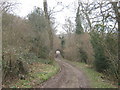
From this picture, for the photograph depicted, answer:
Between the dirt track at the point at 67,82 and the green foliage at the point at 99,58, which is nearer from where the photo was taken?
the dirt track at the point at 67,82

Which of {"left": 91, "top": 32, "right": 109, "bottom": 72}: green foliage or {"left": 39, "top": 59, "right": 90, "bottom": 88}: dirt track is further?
{"left": 91, "top": 32, "right": 109, "bottom": 72}: green foliage

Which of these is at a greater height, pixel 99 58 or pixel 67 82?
pixel 99 58

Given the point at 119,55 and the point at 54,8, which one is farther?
the point at 54,8

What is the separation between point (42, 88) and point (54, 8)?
12.0 meters

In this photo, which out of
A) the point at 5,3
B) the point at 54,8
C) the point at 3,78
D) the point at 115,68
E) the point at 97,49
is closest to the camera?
the point at 3,78

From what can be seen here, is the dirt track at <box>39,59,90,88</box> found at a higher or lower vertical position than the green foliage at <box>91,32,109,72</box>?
lower

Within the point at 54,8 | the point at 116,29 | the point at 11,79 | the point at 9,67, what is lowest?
the point at 11,79

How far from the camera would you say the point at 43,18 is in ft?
56.5

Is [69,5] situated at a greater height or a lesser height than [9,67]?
greater

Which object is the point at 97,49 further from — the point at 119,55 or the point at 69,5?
the point at 69,5

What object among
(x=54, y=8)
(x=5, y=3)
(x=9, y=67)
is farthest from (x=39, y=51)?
(x=9, y=67)

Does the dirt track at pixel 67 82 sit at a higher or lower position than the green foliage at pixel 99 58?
lower

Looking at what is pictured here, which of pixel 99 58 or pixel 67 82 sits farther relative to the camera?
pixel 99 58

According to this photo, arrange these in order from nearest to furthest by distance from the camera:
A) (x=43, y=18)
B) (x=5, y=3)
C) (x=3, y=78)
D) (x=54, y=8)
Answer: (x=3, y=78) → (x=5, y=3) → (x=54, y=8) → (x=43, y=18)
